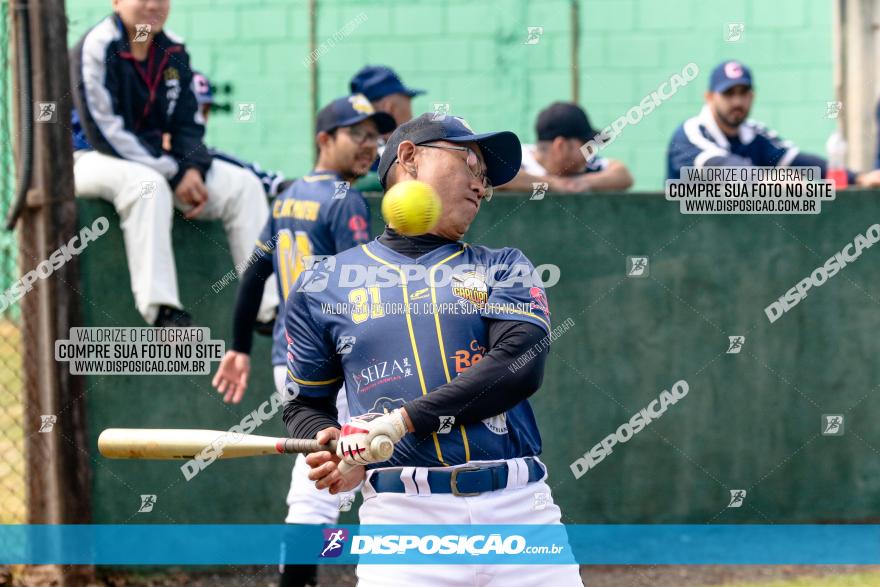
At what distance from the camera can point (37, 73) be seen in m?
5.80

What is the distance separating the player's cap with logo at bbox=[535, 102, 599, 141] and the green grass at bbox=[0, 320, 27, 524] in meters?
3.05

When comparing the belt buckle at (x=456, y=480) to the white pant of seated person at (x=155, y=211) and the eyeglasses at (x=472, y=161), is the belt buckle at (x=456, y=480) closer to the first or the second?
the eyeglasses at (x=472, y=161)

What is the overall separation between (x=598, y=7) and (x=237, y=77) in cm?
271

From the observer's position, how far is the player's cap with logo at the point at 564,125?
6863mm

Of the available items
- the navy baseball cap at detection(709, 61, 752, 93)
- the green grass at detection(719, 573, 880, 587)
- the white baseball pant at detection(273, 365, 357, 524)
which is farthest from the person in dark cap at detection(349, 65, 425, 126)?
the green grass at detection(719, 573, 880, 587)

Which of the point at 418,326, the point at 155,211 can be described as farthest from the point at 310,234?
the point at 418,326

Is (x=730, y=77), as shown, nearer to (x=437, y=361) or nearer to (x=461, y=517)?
(x=437, y=361)

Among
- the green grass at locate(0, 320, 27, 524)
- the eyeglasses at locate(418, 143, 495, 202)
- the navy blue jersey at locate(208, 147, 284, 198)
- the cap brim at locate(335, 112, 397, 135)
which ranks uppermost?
the cap brim at locate(335, 112, 397, 135)

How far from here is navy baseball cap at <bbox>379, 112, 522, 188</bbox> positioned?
3342 mm

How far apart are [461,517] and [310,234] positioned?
2399 millimetres

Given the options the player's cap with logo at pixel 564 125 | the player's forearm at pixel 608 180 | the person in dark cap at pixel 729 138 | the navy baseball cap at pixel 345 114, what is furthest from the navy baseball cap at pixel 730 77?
the navy baseball cap at pixel 345 114

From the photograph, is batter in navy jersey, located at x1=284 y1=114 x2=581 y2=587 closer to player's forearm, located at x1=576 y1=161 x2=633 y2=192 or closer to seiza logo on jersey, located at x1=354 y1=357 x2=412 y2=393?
seiza logo on jersey, located at x1=354 y1=357 x2=412 y2=393

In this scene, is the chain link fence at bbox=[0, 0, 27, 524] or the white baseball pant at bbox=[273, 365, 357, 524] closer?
the white baseball pant at bbox=[273, 365, 357, 524]

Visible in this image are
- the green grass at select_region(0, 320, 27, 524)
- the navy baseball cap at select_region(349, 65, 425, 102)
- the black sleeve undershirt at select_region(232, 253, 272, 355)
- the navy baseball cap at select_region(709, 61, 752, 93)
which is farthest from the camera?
the navy baseball cap at select_region(709, 61, 752, 93)
